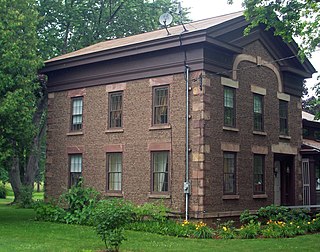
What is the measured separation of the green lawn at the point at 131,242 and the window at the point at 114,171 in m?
4.47

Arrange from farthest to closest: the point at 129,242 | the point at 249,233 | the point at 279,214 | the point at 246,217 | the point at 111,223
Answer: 1. the point at 279,214
2. the point at 246,217
3. the point at 249,233
4. the point at 129,242
5. the point at 111,223

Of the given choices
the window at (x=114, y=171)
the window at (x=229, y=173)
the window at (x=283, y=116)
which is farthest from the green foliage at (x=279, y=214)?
the window at (x=114, y=171)

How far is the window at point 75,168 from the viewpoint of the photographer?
2562 centimetres

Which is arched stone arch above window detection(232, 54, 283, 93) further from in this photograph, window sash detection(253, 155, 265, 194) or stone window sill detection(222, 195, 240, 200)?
stone window sill detection(222, 195, 240, 200)

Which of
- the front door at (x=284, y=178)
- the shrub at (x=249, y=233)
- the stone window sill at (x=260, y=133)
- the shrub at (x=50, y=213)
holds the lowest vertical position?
the shrub at (x=249, y=233)

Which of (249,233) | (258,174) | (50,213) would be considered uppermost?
(258,174)

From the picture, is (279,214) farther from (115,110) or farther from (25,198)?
(25,198)

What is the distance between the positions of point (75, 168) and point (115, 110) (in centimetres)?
398

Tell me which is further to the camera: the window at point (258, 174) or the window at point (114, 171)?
the window at point (114, 171)

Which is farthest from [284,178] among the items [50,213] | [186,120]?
[50,213]

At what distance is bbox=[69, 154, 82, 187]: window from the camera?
25.6 m

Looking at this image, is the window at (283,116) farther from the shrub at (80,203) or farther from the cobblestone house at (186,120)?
the shrub at (80,203)

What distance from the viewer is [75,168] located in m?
25.9

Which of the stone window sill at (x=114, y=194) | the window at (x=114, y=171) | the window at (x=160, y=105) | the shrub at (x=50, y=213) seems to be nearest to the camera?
the window at (x=160, y=105)
